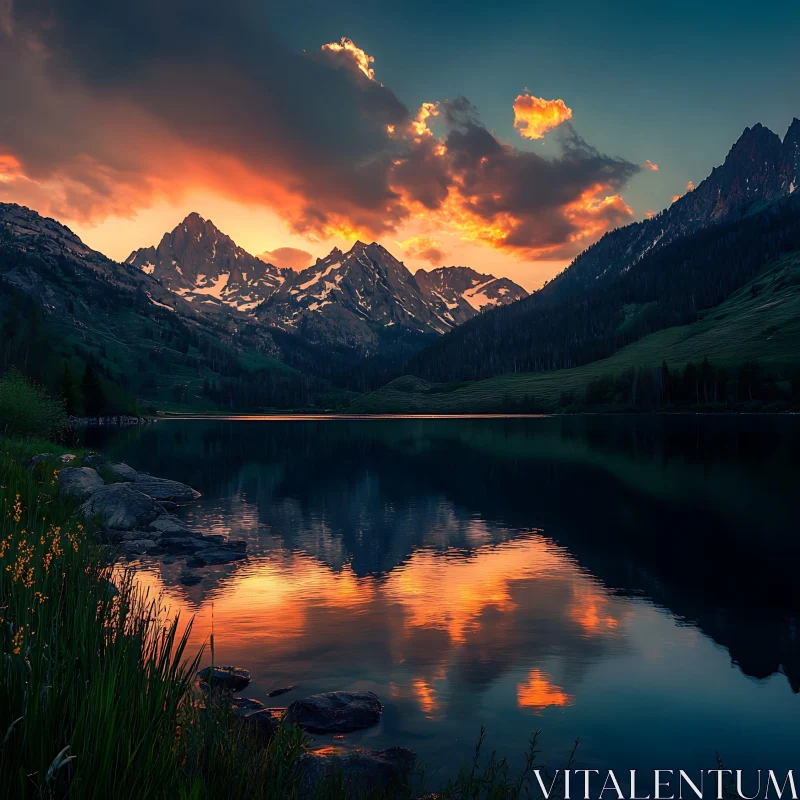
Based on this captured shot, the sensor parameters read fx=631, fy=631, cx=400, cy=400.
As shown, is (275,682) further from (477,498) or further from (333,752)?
(477,498)

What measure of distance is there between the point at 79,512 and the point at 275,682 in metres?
18.8

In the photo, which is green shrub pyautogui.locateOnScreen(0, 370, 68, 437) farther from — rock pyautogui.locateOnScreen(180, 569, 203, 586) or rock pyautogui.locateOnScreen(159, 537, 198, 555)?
rock pyautogui.locateOnScreen(180, 569, 203, 586)

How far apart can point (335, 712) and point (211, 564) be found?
19109mm

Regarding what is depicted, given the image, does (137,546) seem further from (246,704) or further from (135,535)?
(246,704)

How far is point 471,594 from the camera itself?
29344mm

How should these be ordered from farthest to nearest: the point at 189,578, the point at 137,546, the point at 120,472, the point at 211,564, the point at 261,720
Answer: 1. the point at 120,472
2. the point at 137,546
3. the point at 211,564
4. the point at 189,578
5. the point at 261,720

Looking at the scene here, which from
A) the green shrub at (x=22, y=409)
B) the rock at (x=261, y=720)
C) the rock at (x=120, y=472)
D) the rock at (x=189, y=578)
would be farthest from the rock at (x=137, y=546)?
the green shrub at (x=22, y=409)

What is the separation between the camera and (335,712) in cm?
1703

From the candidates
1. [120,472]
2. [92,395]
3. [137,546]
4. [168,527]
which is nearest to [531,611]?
[137,546]

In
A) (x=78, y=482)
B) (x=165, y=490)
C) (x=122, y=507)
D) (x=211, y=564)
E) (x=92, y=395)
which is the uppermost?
(x=92, y=395)

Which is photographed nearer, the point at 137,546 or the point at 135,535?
the point at 137,546

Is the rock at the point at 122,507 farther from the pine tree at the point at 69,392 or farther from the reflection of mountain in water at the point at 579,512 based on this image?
the pine tree at the point at 69,392

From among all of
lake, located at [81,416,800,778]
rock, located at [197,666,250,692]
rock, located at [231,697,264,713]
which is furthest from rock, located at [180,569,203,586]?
rock, located at [231,697,264,713]

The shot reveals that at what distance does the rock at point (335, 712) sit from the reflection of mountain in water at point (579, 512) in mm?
5380
